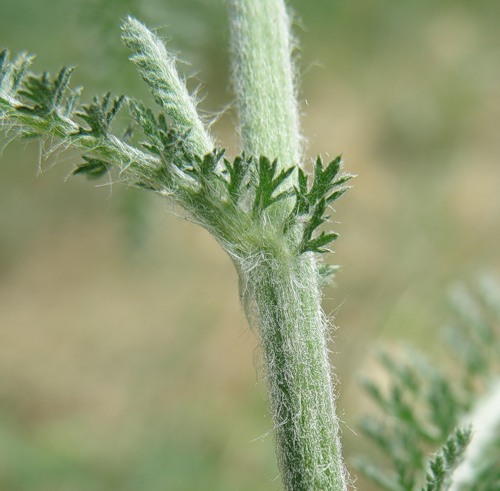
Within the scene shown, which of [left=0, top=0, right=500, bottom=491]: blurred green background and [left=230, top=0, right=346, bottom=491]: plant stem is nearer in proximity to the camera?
[left=230, top=0, right=346, bottom=491]: plant stem

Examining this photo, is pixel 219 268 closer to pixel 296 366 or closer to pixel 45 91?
pixel 296 366

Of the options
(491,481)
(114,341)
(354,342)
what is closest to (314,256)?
(491,481)

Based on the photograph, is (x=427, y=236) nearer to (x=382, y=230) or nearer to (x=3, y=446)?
(x=382, y=230)

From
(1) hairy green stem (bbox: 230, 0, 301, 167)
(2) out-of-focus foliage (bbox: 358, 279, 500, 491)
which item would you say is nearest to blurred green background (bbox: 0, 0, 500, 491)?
(2) out-of-focus foliage (bbox: 358, 279, 500, 491)

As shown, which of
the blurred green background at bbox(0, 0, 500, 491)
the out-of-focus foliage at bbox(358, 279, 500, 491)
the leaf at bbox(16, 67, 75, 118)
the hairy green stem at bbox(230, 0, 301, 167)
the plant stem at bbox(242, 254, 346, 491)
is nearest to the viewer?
the leaf at bbox(16, 67, 75, 118)

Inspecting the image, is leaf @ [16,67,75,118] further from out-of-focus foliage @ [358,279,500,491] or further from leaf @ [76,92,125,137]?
out-of-focus foliage @ [358,279,500,491]
